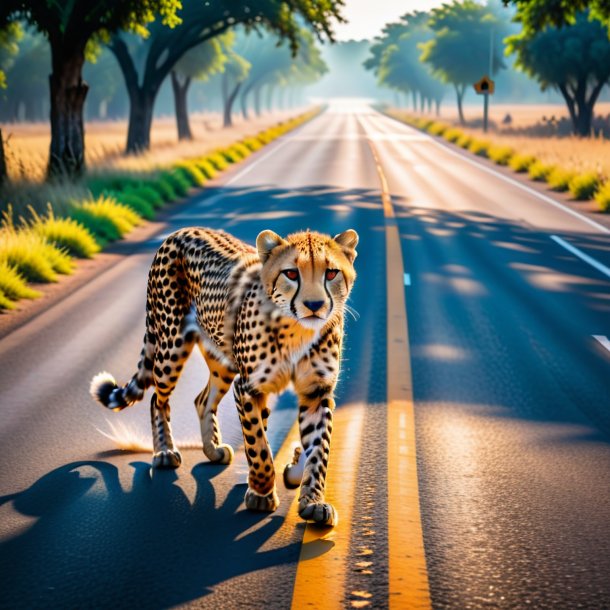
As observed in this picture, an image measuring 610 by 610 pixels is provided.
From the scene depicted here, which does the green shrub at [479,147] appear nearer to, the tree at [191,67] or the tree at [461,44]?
the tree at [191,67]

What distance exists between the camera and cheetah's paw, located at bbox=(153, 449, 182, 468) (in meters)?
5.93

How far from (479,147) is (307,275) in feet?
137

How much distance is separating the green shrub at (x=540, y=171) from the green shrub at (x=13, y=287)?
2127 cm

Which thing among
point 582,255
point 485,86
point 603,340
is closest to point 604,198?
point 582,255

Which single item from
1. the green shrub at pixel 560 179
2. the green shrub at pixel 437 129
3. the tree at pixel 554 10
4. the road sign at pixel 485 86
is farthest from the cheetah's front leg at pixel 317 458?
the green shrub at pixel 437 129

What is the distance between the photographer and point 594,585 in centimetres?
430

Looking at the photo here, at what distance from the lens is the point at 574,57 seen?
49.9 m

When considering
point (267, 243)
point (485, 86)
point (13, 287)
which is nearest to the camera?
point (267, 243)

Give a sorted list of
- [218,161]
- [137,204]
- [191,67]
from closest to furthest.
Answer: [137,204] → [218,161] → [191,67]

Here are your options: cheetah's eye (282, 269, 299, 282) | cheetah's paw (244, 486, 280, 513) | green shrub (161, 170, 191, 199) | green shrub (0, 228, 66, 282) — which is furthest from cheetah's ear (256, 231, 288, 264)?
green shrub (161, 170, 191, 199)

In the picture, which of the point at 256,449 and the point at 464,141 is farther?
the point at 464,141

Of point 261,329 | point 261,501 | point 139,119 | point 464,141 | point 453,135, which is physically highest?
point 139,119

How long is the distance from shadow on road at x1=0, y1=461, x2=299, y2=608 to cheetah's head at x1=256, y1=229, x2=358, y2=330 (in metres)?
1.12

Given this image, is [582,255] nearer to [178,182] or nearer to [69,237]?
[69,237]
